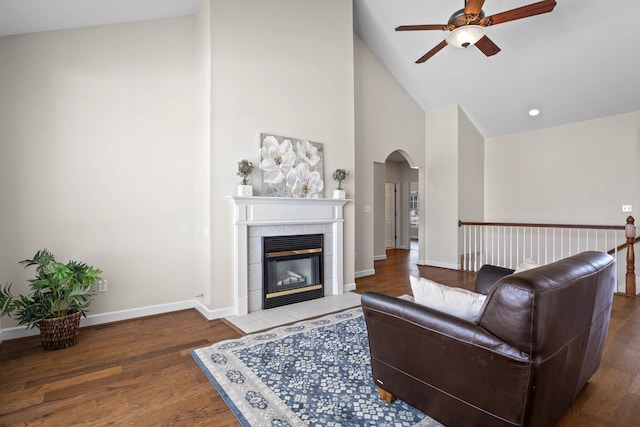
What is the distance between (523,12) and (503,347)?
3340 millimetres

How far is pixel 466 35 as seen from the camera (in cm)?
337

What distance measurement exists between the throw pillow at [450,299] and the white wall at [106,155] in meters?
3.05

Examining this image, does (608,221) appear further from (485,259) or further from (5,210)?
(5,210)

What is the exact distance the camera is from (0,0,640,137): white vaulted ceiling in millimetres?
3500

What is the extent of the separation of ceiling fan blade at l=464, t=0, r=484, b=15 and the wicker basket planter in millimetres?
4657

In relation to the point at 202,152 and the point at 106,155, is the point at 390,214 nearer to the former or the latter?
the point at 202,152

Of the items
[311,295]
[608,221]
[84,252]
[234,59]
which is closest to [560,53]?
[608,221]

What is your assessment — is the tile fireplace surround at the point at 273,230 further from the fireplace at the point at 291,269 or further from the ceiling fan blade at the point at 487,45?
the ceiling fan blade at the point at 487,45

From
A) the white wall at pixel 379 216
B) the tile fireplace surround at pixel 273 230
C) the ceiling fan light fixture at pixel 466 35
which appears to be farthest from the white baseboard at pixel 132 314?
the white wall at pixel 379 216

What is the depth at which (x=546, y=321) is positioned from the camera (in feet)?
4.33

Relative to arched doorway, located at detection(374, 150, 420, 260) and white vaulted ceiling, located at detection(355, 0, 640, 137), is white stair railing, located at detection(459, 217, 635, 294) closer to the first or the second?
white vaulted ceiling, located at detection(355, 0, 640, 137)

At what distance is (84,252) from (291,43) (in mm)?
3410

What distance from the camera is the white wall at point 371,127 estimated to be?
570 centimetres

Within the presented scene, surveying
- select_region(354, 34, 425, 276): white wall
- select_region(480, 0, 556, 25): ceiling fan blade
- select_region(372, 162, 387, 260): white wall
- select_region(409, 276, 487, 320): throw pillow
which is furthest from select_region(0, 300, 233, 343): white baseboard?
select_region(372, 162, 387, 260): white wall
